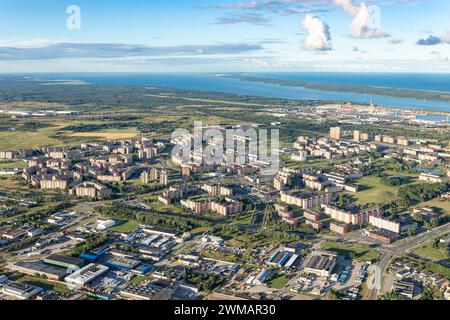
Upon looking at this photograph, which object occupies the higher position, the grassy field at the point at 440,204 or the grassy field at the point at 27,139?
the grassy field at the point at 27,139

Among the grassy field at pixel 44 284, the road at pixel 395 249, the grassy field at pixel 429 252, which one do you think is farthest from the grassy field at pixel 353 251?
the grassy field at pixel 44 284

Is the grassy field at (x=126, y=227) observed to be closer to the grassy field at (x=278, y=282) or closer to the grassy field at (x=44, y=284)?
the grassy field at (x=44, y=284)

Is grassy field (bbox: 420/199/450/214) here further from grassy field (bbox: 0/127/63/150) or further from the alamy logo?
grassy field (bbox: 0/127/63/150)

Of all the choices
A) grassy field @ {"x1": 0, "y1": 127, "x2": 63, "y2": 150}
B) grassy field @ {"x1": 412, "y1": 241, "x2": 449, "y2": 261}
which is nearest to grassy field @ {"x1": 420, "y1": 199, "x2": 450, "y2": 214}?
grassy field @ {"x1": 412, "y1": 241, "x2": 449, "y2": 261}

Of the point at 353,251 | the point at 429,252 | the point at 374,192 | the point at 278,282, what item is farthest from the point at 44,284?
the point at 374,192

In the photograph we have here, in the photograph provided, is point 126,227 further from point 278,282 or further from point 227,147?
point 227,147

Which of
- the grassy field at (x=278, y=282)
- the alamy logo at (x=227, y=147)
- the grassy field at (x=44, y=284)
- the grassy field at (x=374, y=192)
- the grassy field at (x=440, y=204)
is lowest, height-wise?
the grassy field at (x=278, y=282)
